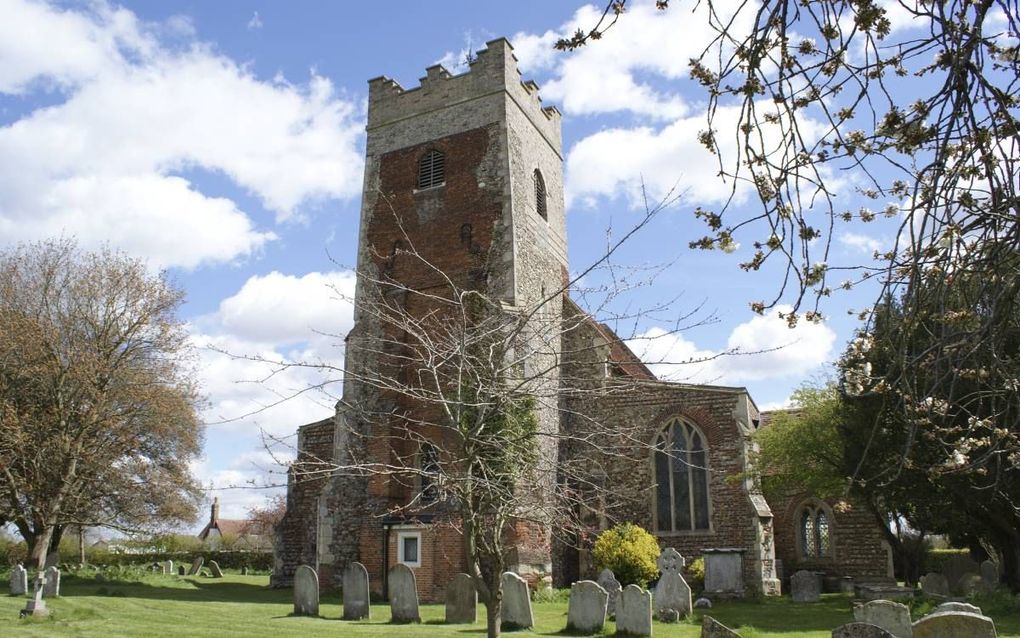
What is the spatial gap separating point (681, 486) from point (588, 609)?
8609 millimetres

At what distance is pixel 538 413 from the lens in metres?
19.3

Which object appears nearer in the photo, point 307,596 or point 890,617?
point 890,617

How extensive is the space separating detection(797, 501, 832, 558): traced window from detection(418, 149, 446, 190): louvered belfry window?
519 inches

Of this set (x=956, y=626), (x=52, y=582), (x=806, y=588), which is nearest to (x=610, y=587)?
(x=806, y=588)

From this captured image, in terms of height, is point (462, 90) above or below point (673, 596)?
above

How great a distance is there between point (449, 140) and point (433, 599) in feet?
37.0

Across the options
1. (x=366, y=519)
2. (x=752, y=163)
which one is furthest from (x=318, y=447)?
(x=752, y=163)

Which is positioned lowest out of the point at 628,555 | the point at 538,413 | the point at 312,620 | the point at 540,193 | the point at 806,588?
the point at 312,620

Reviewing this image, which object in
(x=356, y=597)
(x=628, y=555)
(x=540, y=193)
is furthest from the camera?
(x=540, y=193)

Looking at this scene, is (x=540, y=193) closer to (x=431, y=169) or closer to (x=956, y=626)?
(x=431, y=169)

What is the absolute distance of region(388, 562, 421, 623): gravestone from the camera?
14070mm

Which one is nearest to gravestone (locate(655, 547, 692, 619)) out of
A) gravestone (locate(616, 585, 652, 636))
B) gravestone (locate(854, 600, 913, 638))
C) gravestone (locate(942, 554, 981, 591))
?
gravestone (locate(616, 585, 652, 636))

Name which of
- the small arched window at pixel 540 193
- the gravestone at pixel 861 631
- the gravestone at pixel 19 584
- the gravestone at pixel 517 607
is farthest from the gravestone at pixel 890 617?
the gravestone at pixel 19 584

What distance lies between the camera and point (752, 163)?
3.81 meters
